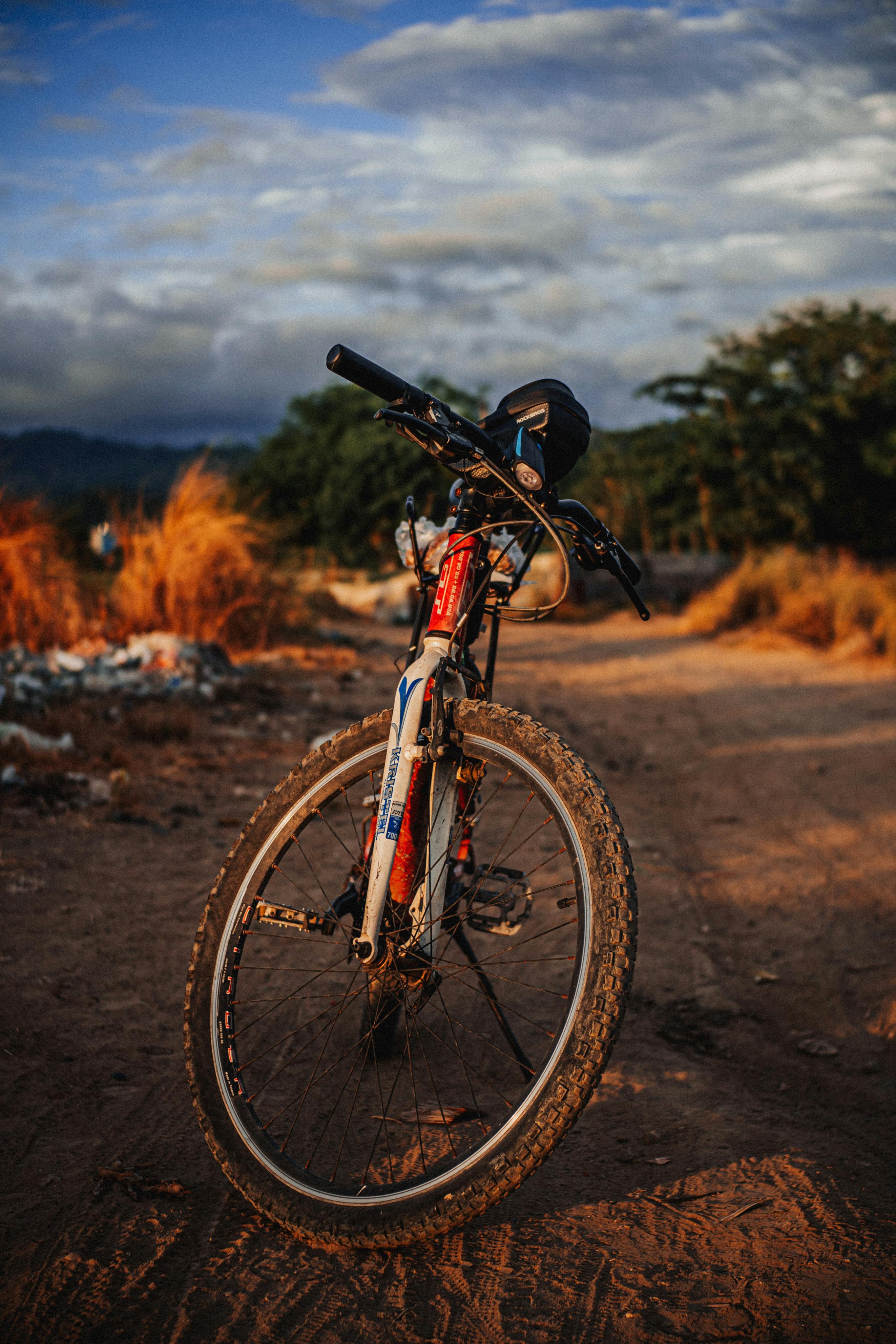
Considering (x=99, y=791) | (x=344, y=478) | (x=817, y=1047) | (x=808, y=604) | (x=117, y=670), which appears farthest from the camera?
(x=344, y=478)

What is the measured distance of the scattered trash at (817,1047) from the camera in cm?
240

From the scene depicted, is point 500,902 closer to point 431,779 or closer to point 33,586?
point 431,779

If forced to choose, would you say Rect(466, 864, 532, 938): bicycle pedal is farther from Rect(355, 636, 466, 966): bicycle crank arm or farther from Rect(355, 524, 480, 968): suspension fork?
Rect(355, 636, 466, 966): bicycle crank arm

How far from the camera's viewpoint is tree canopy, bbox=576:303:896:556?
70.1 feet

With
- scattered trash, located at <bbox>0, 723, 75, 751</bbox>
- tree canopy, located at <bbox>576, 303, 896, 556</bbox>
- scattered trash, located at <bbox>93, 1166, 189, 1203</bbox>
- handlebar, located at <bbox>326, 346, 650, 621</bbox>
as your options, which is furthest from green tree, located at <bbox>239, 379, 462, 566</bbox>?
tree canopy, located at <bbox>576, 303, 896, 556</bbox>

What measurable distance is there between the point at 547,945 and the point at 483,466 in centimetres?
191

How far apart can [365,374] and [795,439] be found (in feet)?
74.1

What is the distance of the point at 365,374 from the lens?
5.23ft

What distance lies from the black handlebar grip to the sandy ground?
154 centimetres

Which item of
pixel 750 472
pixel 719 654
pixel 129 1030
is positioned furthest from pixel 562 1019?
pixel 750 472

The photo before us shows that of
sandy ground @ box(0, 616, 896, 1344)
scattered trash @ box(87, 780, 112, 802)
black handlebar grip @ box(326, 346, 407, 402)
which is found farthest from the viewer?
scattered trash @ box(87, 780, 112, 802)

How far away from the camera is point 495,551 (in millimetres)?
1916

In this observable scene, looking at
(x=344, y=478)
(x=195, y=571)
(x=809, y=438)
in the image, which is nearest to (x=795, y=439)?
(x=809, y=438)

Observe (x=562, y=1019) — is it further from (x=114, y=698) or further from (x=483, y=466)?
(x=114, y=698)
